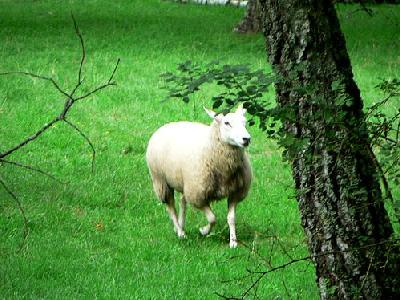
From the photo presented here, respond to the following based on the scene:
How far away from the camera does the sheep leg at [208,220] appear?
378 inches

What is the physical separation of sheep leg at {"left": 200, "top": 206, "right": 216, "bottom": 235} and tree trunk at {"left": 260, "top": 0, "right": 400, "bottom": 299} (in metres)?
4.31

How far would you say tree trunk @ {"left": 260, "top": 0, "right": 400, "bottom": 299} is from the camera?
5.16m

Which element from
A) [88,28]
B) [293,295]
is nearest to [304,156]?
[293,295]

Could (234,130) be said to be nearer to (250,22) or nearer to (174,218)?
(174,218)

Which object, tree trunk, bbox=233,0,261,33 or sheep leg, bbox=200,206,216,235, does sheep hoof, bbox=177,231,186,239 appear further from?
tree trunk, bbox=233,0,261,33

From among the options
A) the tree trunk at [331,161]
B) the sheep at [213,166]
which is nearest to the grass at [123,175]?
the tree trunk at [331,161]

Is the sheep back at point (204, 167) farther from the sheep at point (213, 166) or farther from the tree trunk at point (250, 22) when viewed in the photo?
the tree trunk at point (250, 22)

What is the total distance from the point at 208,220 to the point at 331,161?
4595 mm

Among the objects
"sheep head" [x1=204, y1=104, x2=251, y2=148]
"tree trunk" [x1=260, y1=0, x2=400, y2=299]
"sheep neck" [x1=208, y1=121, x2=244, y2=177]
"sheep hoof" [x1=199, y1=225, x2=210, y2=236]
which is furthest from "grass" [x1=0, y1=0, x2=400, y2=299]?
"sheep head" [x1=204, y1=104, x2=251, y2=148]

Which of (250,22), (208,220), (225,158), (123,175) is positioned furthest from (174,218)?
(250,22)

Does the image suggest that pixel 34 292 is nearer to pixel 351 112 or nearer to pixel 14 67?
pixel 351 112

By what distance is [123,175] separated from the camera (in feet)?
40.6

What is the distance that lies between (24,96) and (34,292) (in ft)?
28.9

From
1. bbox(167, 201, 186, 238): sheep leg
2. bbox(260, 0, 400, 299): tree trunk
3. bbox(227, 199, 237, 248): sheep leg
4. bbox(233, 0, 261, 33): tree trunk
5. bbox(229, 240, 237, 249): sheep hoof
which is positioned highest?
bbox(260, 0, 400, 299): tree trunk
